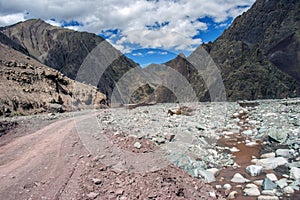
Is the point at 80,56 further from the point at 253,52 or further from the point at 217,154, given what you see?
the point at 217,154

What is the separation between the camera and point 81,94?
39406 millimetres

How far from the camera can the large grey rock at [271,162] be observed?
7.45 metres

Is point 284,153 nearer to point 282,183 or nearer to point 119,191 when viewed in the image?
point 282,183

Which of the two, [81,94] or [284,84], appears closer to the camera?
[81,94]

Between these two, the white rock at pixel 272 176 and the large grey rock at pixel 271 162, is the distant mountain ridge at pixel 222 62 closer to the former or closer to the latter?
the large grey rock at pixel 271 162

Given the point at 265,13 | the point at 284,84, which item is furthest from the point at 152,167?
the point at 265,13

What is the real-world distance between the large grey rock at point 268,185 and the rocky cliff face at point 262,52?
6109 cm

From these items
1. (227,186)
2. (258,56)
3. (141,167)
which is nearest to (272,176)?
(227,186)

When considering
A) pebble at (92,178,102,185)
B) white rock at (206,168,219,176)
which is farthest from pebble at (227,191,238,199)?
pebble at (92,178,102,185)

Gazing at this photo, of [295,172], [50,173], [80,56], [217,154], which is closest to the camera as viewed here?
[50,173]

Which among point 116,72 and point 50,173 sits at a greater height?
point 116,72

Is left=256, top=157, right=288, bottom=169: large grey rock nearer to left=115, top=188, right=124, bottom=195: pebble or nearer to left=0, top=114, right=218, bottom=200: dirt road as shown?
left=0, top=114, right=218, bottom=200: dirt road

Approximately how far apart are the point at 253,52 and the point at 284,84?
→ 2000 cm

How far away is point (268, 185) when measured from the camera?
19.8ft
